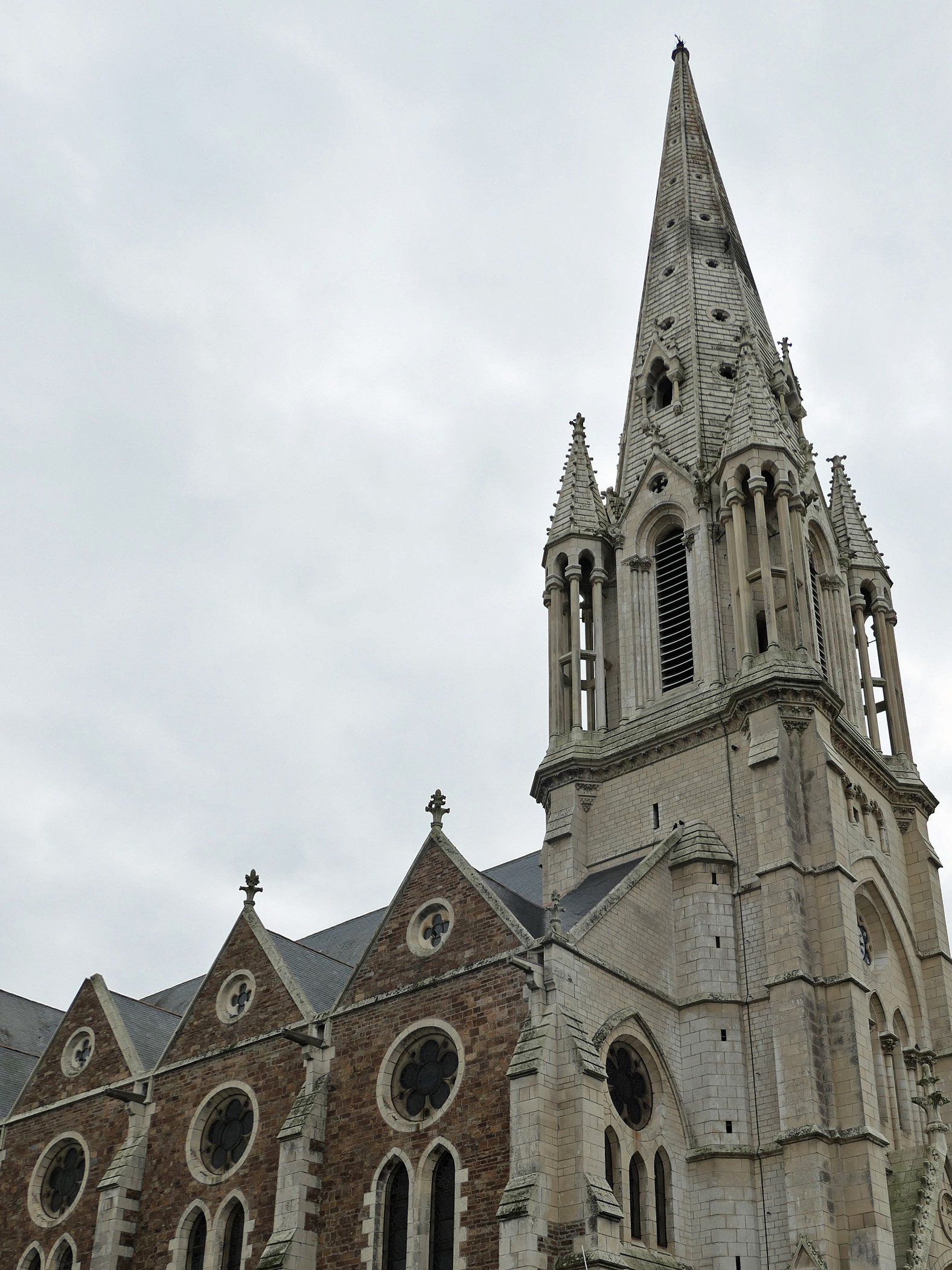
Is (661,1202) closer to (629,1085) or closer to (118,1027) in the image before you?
(629,1085)

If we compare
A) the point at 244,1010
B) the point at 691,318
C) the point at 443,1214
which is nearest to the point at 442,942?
the point at 443,1214

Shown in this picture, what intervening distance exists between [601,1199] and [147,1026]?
16.3 m

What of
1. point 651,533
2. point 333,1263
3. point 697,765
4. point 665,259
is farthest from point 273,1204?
point 665,259

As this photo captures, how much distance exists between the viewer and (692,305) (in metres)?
42.4

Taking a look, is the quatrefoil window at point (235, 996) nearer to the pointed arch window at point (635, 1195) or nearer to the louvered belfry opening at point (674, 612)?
the pointed arch window at point (635, 1195)

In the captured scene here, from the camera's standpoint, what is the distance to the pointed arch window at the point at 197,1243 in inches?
1128

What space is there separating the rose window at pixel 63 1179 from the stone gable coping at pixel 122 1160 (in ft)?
4.43

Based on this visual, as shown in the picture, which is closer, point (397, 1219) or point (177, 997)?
point (397, 1219)

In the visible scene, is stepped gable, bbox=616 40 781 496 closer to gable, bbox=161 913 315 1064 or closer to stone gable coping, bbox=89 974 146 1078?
gable, bbox=161 913 315 1064

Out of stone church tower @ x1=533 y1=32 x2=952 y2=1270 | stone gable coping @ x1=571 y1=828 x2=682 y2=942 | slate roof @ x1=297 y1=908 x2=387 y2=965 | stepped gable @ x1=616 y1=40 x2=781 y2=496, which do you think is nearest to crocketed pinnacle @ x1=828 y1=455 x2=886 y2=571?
stone church tower @ x1=533 y1=32 x2=952 y2=1270

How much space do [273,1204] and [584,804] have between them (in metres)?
11.8

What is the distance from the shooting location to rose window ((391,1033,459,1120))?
25859 mm

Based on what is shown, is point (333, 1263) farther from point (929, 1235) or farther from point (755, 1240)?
point (929, 1235)

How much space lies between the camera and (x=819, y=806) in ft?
97.3
